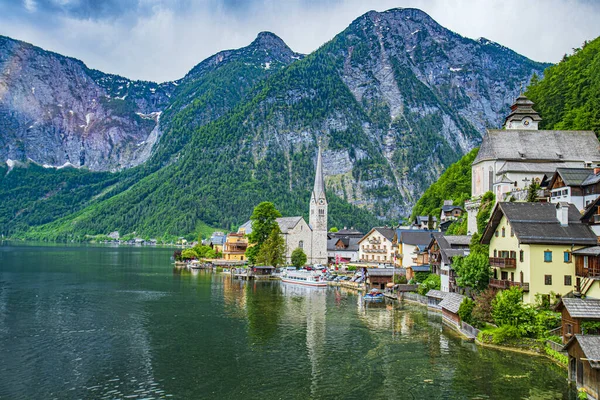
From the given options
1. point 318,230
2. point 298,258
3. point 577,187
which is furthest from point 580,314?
point 318,230

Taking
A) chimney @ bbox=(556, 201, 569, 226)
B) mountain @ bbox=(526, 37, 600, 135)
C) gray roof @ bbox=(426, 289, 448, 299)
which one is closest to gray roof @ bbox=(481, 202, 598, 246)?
chimney @ bbox=(556, 201, 569, 226)

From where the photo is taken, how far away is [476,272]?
56531mm

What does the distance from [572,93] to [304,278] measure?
64170 mm

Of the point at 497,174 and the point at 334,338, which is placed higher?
the point at 497,174

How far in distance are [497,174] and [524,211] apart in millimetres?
28867

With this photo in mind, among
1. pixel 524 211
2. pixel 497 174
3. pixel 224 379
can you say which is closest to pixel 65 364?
pixel 224 379

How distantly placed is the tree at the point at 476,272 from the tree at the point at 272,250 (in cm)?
7332

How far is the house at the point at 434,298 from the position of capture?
69.9m

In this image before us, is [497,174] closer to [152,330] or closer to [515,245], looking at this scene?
[515,245]

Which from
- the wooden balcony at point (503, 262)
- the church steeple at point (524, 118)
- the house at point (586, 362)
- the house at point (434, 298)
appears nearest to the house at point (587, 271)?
the wooden balcony at point (503, 262)

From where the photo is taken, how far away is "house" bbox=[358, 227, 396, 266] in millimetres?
117375

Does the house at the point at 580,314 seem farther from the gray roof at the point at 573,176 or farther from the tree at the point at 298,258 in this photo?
the tree at the point at 298,258

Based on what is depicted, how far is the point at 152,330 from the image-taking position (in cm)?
5622

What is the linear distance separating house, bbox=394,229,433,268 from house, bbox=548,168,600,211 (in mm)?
35094
